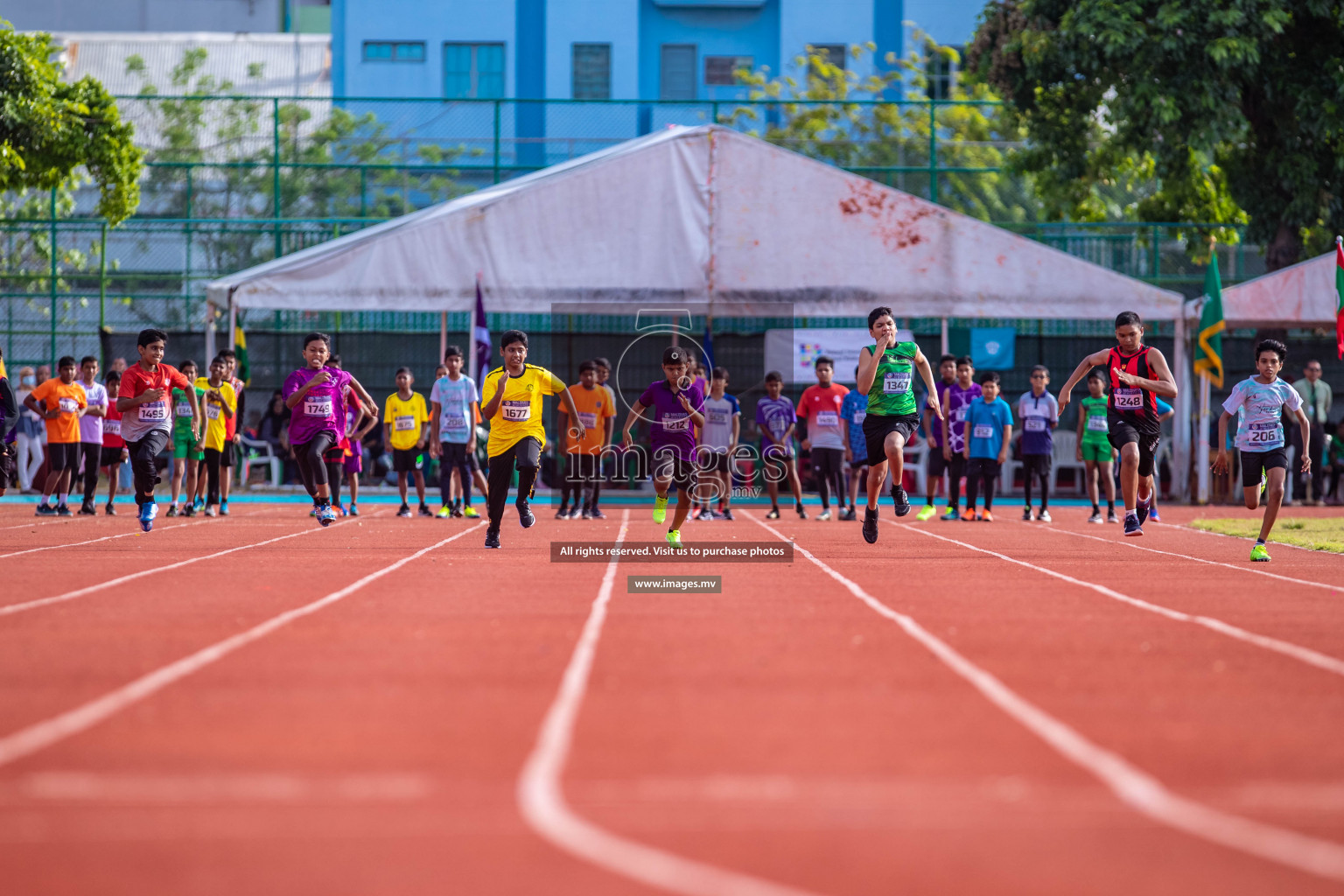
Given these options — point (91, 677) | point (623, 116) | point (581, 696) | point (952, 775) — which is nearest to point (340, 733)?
point (581, 696)

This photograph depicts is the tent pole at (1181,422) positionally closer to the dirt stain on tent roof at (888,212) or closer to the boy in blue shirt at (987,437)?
the dirt stain on tent roof at (888,212)

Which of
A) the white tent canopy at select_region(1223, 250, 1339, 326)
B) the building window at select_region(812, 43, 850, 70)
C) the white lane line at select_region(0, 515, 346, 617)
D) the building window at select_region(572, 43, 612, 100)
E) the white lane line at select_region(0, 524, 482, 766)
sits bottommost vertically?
the white lane line at select_region(0, 515, 346, 617)

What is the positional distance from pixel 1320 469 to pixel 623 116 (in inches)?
568

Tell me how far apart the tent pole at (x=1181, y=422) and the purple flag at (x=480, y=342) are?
9.83m

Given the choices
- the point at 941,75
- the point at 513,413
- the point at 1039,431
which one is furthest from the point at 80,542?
the point at 941,75

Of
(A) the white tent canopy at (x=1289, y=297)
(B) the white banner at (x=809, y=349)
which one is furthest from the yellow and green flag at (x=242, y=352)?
(A) the white tent canopy at (x=1289, y=297)

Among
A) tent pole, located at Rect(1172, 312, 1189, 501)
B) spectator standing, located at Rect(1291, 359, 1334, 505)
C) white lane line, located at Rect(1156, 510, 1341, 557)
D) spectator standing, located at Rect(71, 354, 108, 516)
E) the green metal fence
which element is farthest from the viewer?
the green metal fence

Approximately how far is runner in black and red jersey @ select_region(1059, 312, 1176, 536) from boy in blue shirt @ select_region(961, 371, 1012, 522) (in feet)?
16.9

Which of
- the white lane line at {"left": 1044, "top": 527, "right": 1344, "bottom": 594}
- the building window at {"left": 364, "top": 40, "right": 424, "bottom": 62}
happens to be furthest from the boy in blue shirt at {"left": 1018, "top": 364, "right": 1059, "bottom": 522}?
the building window at {"left": 364, "top": 40, "right": 424, "bottom": 62}

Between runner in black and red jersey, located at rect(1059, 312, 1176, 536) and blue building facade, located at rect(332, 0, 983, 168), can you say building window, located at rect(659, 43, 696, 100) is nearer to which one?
blue building facade, located at rect(332, 0, 983, 168)

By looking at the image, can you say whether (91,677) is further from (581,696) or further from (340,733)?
(581,696)

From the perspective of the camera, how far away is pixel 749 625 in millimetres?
7906

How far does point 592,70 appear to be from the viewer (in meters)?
40.6

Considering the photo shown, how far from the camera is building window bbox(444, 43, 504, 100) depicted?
4050cm
